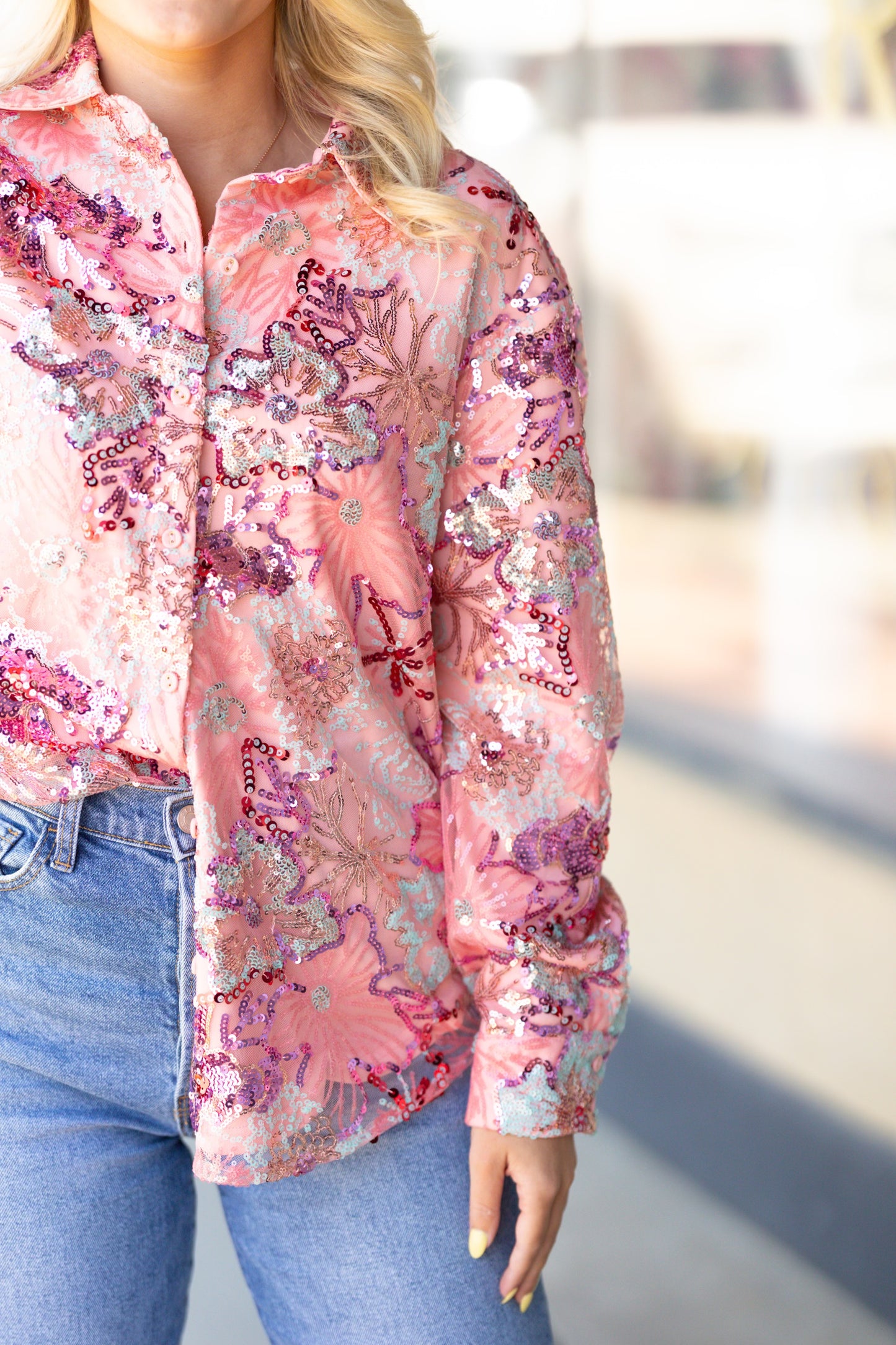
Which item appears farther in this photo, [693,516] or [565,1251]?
[693,516]

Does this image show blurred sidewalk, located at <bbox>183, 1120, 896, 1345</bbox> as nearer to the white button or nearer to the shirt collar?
the white button

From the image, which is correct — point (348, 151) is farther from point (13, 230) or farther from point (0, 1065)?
point (0, 1065)

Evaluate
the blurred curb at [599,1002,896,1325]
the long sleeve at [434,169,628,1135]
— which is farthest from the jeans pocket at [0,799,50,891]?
the blurred curb at [599,1002,896,1325]

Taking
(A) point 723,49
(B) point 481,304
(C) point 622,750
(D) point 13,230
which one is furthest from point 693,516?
(D) point 13,230

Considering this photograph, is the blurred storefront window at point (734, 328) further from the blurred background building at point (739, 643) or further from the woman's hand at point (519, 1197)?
the woman's hand at point (519, 1197)

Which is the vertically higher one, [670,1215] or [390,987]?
[390,987]

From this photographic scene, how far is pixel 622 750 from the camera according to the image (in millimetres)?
3086

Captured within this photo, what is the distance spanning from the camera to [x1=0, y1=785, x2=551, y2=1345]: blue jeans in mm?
1052

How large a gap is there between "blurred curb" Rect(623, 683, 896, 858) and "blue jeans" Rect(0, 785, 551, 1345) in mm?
1434

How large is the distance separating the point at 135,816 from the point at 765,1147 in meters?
1.81

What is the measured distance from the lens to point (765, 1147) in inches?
99.5

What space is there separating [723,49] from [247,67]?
5.77 ft

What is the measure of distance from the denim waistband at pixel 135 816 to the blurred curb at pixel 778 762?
1.55 metres

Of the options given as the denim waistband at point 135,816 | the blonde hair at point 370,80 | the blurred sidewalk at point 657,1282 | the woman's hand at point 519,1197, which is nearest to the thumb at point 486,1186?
the woman's hand at point 519,1197
